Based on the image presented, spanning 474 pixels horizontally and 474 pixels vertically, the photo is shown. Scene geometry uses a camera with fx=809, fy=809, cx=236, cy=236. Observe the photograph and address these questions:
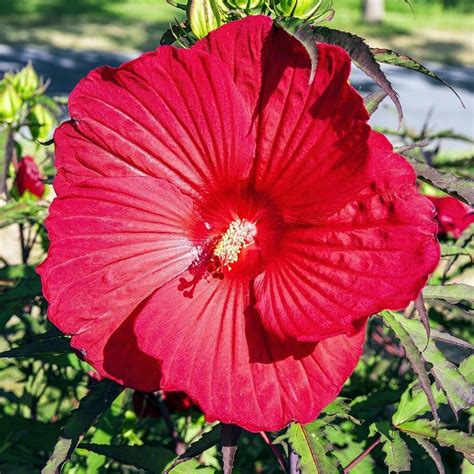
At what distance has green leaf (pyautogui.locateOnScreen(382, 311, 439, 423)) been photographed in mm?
819

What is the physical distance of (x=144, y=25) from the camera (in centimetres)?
925

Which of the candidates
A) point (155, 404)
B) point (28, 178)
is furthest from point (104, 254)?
point (28, 178)

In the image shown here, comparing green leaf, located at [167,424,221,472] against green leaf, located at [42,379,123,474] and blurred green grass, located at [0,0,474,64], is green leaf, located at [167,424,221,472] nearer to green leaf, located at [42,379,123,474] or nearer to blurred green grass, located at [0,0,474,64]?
green leaf, located at [42,379,123,474]

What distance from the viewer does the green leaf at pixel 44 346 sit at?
38.1 inches

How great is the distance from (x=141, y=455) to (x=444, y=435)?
1.31 feet

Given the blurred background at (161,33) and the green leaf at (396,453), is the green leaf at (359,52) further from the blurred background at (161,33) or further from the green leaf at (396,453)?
the blurred background at (161,33)

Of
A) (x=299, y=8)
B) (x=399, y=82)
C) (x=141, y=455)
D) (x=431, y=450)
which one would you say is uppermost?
(x=299, y=8)

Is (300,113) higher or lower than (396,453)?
higher

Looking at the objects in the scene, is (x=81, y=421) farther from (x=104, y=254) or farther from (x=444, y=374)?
(x=444, y=374)

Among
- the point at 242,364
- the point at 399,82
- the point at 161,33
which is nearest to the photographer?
the point at 242,364

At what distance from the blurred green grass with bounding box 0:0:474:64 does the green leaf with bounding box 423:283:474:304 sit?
7255 millimetres

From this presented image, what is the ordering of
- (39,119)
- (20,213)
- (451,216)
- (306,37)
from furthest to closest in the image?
(39,119)
(451,216)
(20,213)
(306,37)

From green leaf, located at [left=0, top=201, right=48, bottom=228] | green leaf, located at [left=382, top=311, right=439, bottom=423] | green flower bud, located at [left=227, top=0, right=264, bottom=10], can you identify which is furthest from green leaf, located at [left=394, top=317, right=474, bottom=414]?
green leaf, located at [left=0, top=201, right=48, bottom=228]

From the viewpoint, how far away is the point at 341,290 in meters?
0.76
